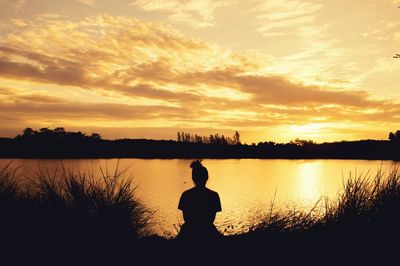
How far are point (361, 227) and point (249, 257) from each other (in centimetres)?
280

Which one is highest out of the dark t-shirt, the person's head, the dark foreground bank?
the person's head

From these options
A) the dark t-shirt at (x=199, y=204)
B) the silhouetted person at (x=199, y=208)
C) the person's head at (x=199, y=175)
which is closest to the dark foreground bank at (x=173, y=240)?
the silhouetted person at (x=199, y=208)

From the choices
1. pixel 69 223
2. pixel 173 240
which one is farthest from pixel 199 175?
pixel 69 223

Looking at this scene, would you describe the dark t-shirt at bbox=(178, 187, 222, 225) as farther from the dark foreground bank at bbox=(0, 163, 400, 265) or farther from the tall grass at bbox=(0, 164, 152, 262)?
the tall grass at bbox=(0, 164, 152, 262)

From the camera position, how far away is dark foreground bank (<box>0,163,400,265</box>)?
23.8ft

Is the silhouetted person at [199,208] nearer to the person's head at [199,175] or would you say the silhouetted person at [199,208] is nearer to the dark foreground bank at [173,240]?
the person's head at [199,175]

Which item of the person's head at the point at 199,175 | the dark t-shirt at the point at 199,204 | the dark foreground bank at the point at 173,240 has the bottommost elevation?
the dark foreground bank at the point at 173,240

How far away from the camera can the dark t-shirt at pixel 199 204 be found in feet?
22.8

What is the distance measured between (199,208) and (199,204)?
76 mm

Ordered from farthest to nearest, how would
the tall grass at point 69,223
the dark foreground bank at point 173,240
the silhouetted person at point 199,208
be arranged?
the tall grass at point 69,223 → the dark foreground bank at point 173,240 → the silhouetted person at point 199,208

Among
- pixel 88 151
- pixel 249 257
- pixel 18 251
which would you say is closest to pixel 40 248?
pixel 18 251

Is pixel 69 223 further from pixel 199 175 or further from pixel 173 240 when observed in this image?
pixel 199 175

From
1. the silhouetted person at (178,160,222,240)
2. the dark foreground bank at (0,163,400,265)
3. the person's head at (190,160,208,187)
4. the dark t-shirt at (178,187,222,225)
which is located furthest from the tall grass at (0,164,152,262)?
the person's head at (190,160,208,187)

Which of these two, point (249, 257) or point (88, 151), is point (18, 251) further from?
point (88, 151)
